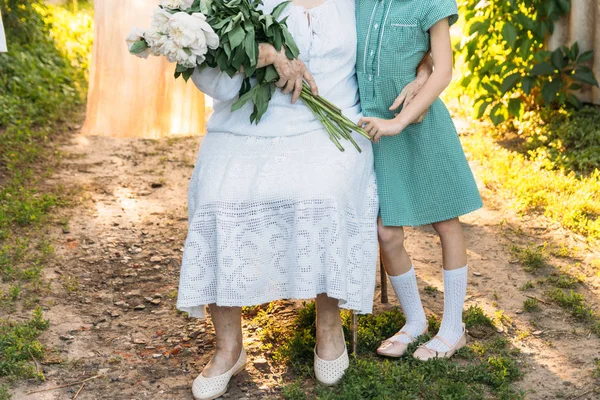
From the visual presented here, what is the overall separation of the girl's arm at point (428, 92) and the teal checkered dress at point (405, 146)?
9 centimetres

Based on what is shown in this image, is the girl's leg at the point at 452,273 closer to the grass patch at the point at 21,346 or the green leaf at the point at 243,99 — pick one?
the green leaf at the point at 243,99

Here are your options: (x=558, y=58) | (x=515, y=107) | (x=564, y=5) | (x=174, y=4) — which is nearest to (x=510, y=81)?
(x=515, y=107)

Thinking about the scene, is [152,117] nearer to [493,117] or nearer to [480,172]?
[480,172]

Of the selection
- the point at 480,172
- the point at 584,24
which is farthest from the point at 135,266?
the point at 584,24

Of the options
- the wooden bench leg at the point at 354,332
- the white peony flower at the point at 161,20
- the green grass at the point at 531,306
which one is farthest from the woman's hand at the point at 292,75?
the green grass at the point at 531,306

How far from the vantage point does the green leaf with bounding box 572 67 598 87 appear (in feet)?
16.6

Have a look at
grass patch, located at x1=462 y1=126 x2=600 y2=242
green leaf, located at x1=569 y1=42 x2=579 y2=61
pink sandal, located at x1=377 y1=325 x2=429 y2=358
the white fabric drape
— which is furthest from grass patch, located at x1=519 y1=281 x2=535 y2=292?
green leaf, located at x1=569 y1=42 x2=579 y2=61

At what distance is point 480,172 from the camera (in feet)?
16.4

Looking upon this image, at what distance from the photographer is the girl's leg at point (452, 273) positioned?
301cm

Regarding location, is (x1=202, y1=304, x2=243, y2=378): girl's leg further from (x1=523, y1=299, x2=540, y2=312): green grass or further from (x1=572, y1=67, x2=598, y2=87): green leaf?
(x1=572, y1=67, x2=598, y2=87): green leaf

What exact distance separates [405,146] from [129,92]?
57.6 inches

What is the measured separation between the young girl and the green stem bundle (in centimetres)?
6

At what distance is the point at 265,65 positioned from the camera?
2799 mm

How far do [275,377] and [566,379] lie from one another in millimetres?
1110
